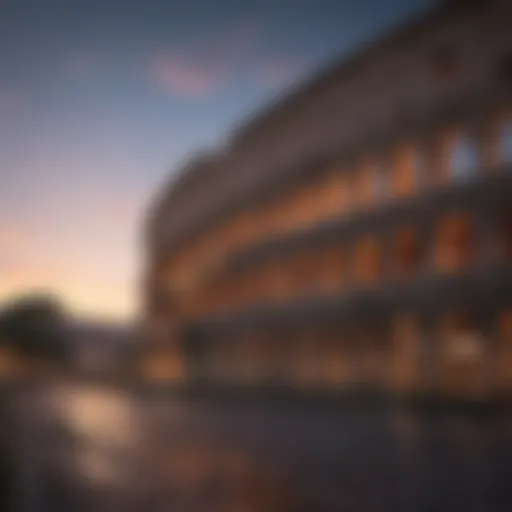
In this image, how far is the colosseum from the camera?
22891 mm

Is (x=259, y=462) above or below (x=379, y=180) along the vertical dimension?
below

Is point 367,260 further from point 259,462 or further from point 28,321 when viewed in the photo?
point 28,321

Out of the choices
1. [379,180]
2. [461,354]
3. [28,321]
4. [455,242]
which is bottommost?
[28,321]

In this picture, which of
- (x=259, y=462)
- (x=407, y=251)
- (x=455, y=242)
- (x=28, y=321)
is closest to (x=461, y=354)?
(x=455, y=242)

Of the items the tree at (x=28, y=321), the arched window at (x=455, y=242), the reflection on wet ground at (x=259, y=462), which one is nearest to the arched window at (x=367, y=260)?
the arched window at (x=455, y=242)

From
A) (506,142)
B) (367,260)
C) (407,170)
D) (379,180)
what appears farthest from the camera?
(367,260)

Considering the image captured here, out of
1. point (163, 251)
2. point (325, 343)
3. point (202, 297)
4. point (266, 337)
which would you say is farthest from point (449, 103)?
point (163, 251)

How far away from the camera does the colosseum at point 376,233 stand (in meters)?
22.9

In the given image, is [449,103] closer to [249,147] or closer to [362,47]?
[362,47]

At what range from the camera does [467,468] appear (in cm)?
793

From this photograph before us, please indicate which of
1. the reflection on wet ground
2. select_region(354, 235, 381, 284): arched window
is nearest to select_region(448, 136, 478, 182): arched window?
select_region(354, 235, 381, 284): arched window

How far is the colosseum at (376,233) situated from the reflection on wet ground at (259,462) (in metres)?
8.64

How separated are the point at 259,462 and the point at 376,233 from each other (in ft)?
65.7

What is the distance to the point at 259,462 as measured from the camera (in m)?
8.00
